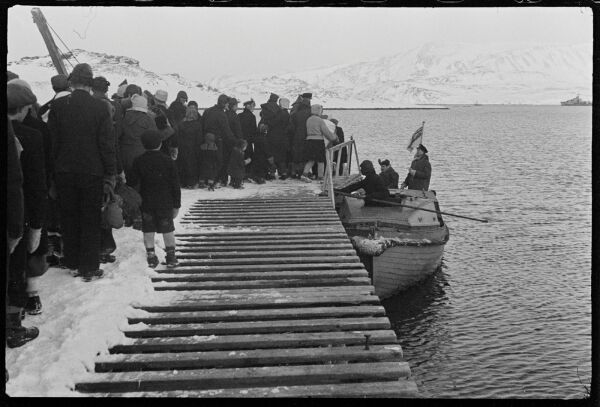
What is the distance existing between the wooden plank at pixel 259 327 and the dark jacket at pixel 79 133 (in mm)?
1810

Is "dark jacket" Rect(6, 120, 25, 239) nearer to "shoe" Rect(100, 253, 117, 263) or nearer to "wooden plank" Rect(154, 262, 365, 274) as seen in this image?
"shoe" Rect(100, 253, 117, 263)

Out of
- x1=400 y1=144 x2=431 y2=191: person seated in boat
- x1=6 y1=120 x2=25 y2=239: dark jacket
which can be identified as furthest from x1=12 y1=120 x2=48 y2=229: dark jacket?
x1=400 y1=144 x2=431 y2=191: person seated in boat

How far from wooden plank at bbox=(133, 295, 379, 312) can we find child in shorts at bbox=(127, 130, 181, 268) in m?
1.18

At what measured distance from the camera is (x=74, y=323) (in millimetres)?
4875

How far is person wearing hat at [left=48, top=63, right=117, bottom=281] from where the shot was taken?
5.73 meters

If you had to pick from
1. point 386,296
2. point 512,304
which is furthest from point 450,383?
point 512,304

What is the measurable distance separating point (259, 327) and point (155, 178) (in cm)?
223

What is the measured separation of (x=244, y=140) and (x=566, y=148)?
168ft

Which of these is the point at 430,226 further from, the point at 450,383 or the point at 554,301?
the point at 554,301

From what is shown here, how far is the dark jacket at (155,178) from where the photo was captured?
640 cm

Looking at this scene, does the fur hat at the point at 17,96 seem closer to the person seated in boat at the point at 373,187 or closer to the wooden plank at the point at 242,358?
the wooden plank at the point at 242,358

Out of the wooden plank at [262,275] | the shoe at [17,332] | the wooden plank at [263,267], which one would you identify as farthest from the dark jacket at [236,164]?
the shoe at [17,332]

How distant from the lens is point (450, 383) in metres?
9.89

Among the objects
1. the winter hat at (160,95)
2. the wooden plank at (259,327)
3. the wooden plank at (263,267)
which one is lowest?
the wooden plank at (263,267)
